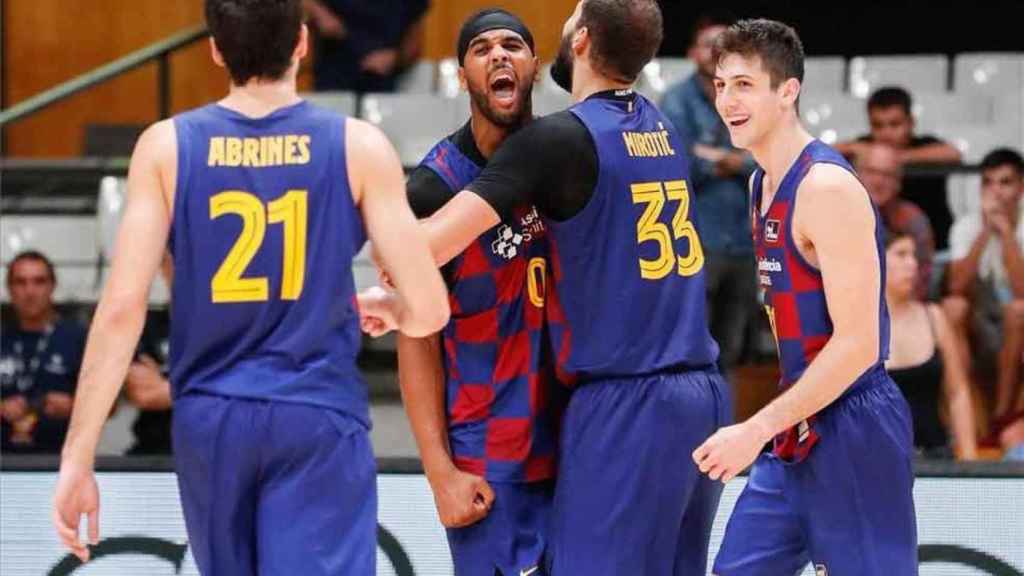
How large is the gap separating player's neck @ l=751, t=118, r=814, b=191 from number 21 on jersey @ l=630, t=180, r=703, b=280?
0.22 metres

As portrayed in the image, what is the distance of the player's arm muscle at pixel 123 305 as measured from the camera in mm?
3740

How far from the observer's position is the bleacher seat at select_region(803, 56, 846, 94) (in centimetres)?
1036

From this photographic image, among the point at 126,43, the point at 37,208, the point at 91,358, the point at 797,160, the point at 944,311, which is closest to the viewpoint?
the point at 91,358

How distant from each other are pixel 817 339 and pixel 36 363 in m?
4.10

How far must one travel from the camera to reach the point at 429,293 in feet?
12.6

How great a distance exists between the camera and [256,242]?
3760 millimetres

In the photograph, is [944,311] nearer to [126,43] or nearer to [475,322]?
[475,322]

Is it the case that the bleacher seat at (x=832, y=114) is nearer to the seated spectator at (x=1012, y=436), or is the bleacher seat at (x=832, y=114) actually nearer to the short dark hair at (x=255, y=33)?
the seated spectator at (x=1012, y=436)

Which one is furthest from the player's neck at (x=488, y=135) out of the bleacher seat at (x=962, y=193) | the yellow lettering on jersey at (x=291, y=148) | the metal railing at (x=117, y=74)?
the metal railing at (x=117, y=74)

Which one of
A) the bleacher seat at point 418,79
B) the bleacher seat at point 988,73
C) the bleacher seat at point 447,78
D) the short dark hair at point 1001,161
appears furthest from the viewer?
the bleacher seat at point 418,79

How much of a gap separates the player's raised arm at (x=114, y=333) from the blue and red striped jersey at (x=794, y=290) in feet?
4.91

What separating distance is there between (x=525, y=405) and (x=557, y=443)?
5.9 inches

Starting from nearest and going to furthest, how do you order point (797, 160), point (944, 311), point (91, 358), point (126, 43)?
Result: point (91, 358) → point (797, 160) → point (944, 311) → point (126, 43)

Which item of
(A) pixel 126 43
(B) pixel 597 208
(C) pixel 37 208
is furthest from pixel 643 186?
(A) pixel 126 43
